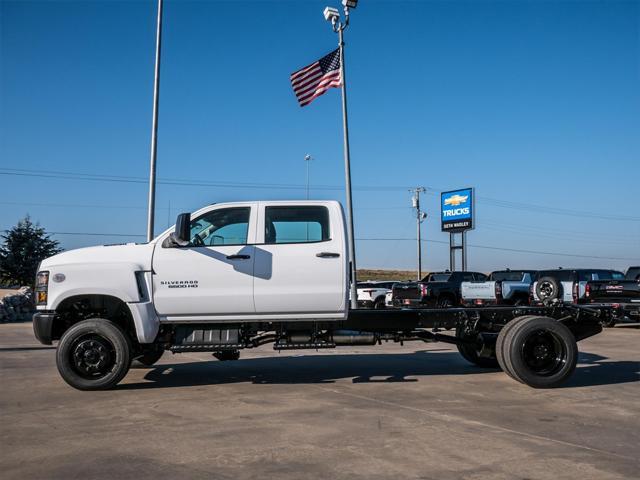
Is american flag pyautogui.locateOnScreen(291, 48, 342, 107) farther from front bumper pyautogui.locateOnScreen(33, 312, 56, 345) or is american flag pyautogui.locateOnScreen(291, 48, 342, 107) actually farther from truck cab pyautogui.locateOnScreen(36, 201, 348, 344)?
front bumper pyautogui.locateOnScreen(33, 312, 56, 345)

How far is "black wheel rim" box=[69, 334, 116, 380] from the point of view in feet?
24.3

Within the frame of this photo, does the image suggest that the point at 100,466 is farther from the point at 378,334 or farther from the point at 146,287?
the point at 378,334

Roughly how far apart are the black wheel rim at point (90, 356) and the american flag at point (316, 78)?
48.6 feet

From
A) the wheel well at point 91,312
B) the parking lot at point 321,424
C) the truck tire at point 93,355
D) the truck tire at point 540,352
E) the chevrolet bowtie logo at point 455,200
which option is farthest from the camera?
the chevrolet bowtie logo at point 455,200

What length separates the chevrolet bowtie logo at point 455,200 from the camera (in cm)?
3997

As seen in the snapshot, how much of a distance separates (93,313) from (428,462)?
202 inches

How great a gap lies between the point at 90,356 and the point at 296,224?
3.01 metres

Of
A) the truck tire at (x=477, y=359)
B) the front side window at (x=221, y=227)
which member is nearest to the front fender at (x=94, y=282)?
the front side window at (x=221, y=227)

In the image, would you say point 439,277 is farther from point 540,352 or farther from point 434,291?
point 540,352

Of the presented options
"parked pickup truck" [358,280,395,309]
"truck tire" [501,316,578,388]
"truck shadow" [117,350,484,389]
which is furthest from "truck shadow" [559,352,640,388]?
"parked pickup truck" [358,280,395,309]

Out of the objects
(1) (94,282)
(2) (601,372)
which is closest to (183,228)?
(1) (94,282)

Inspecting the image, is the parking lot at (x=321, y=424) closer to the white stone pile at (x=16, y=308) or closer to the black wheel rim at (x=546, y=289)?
the black wheel rim at (x=546, y=289)

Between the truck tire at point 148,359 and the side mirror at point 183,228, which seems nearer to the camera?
the side mirror at point 183,228

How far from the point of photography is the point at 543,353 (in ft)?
25.9
